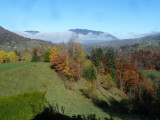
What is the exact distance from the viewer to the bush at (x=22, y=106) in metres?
9.95

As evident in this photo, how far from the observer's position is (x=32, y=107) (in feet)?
38.5

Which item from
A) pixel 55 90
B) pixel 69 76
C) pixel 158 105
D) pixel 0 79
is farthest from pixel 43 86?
pixel 158 105

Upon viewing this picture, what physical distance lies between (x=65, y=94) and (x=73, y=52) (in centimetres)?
2576

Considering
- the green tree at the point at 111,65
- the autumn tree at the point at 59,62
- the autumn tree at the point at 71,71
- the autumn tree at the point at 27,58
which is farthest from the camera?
the autumn tree at the point at 27,58

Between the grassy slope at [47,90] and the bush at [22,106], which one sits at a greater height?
the bush at [22,106]

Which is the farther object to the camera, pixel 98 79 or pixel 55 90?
pixel 98 79

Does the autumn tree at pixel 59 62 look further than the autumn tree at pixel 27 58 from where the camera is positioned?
No

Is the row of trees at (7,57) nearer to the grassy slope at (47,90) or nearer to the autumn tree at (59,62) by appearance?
the autumn tree at (59,62)

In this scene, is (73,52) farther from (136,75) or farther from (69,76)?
(136,75)

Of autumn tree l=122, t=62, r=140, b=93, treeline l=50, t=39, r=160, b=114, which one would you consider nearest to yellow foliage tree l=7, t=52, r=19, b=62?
treeline l=50, t=39, r=160, b=114

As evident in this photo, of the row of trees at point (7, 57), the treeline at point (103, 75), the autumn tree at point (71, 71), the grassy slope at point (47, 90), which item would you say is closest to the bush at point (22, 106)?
the grassy slope at point (47, 90)

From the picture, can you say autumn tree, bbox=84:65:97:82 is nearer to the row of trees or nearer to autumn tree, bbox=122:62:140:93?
autumn tree, bbox=122:62:140:93

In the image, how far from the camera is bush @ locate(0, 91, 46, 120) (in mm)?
9948

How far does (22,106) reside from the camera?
36.3 feet
